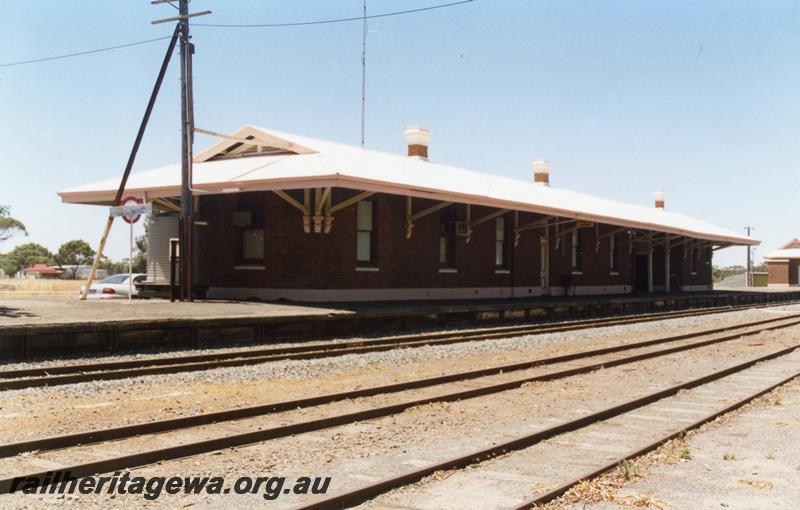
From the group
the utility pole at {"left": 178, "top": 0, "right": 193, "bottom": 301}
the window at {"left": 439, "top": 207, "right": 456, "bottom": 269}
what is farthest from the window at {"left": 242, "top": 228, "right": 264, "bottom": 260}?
the window at {"left": 439, "top": 207, "right": 456, "bottom": 269}

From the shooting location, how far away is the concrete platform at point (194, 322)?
11391 millimetres

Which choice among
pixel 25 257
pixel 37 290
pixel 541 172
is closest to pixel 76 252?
pixel 25 257

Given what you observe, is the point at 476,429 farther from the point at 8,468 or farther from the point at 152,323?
the point at 152,323

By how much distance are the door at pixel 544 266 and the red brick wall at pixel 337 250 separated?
3.68m

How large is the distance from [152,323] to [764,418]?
9194 mm

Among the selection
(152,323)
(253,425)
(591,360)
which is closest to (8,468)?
(253,425)

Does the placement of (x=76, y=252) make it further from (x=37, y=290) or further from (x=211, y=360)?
(x=211, y=360)

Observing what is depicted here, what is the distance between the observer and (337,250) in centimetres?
1981

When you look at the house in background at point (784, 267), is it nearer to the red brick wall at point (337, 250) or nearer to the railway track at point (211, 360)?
the red brick wall at point (337, 250)

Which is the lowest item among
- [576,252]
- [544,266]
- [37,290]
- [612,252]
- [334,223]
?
[37,290]

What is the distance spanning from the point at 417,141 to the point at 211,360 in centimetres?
1843

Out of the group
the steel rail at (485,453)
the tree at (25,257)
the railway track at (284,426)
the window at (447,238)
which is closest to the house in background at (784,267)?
the window at (447,238)

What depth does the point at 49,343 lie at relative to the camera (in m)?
11.3

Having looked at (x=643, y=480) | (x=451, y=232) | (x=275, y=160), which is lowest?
(x=643, y=480)
